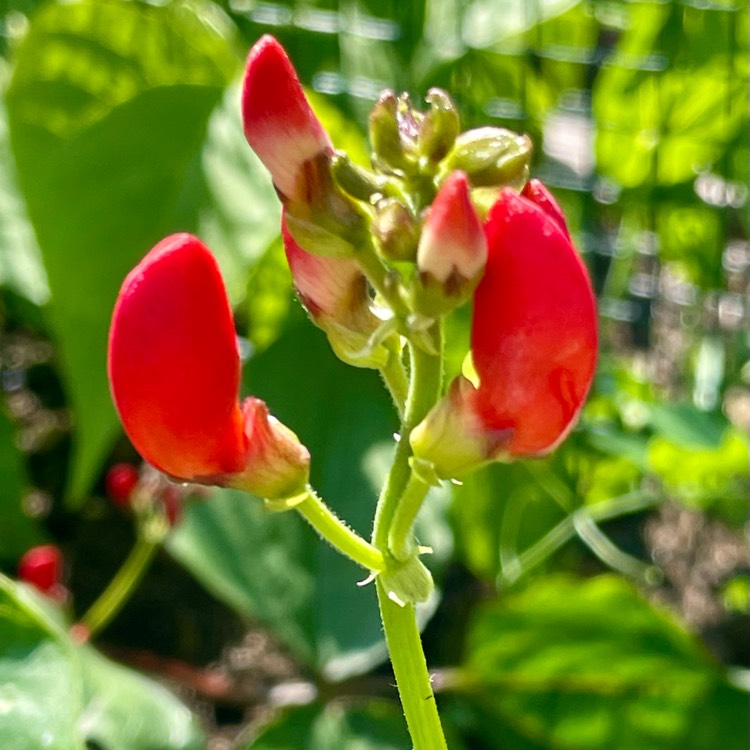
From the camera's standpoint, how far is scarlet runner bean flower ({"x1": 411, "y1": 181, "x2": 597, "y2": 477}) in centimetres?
30

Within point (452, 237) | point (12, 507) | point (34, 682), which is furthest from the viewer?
point (12, 507)

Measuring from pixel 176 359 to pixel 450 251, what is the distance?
79 millimetres

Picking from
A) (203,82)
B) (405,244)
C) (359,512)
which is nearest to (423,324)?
(405,244)

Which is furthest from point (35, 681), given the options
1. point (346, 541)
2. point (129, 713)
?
point (129, 713)

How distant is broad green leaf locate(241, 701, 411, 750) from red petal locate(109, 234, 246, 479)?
0.43 m

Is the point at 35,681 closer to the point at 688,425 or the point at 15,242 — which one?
the point at 688,425

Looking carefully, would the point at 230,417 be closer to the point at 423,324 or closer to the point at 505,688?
the point at 423,324

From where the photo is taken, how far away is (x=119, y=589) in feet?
2.96

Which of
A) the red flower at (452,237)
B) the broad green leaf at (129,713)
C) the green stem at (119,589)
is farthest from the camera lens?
the green stem at (119,589)

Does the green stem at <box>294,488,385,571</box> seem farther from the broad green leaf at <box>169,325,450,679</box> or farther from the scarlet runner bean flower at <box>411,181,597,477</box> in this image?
the broad green leaf at <box>169,325,450,679</box>

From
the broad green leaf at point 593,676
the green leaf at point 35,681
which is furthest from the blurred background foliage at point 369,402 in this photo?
the green leaf at point 35,681

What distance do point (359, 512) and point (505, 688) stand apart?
0.17 metres

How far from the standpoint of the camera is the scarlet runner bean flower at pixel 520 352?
0.30 meters

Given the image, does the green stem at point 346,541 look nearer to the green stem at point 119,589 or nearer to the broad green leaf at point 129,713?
the broad green leaf at point 129,713
